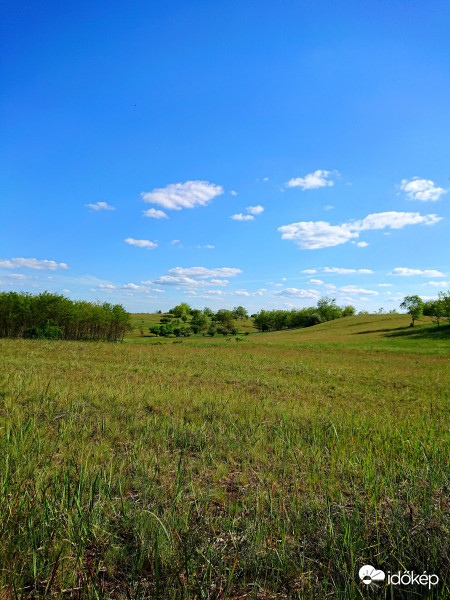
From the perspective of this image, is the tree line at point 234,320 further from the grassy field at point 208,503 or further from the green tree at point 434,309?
the grassy field at point 208,503

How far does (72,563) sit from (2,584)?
545 millimetres

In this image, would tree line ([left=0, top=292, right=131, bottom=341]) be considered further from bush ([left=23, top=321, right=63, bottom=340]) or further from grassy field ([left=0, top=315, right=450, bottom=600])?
grassy field ([left=0, top=315, right=450, bottom=600])

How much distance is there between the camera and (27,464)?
178 inches

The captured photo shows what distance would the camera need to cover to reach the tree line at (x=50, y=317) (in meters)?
54.8

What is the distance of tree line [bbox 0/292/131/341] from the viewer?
54.8 meters

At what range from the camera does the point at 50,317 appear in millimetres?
58719

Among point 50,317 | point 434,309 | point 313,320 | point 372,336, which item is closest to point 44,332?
point 50,317

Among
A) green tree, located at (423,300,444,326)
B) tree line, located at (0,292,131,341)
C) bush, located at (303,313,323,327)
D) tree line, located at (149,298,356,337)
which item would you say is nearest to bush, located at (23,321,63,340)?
tree line, located at (0,292,131,341)

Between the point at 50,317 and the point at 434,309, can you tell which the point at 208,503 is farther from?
the point at 434,309

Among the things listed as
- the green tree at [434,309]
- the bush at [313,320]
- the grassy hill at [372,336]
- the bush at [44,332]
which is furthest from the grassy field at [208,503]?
the bush at [313,320]

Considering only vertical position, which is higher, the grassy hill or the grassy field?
the grassy field

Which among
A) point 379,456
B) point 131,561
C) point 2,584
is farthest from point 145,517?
point 379,456

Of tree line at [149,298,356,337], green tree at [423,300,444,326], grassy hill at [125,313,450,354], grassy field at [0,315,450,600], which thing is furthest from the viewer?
tree line at [149,298,356,337]

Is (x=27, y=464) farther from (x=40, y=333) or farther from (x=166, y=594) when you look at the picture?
(x=40, y=333)
